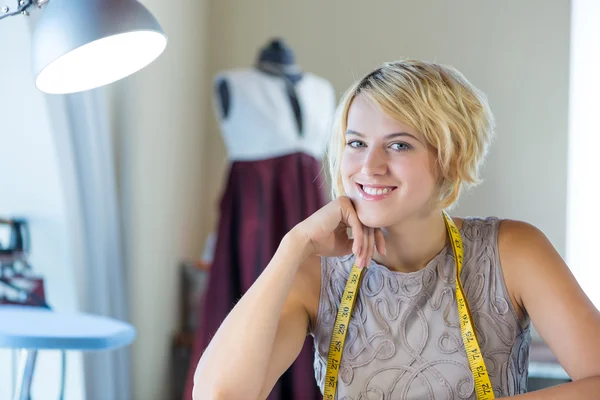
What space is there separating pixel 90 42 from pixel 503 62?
2.85 m

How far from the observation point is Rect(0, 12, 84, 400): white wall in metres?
2.46

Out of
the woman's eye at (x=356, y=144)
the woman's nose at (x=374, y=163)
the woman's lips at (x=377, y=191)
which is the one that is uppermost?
the woman's eye at (x=356, y=144)

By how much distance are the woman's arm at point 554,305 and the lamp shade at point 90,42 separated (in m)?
0.86

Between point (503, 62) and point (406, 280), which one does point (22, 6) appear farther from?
point (503, 62)

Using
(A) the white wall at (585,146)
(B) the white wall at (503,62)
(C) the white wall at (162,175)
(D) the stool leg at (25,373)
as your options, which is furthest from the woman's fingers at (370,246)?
(B) the white wall at (503,62)

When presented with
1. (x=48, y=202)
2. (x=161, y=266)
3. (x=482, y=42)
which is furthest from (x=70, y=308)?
(x=482, y=42)

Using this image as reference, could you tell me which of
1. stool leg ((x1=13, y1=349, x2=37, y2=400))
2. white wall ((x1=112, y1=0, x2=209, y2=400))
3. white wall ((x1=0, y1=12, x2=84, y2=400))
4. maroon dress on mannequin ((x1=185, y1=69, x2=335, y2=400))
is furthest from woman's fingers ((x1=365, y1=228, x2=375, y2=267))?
white wall ((x1=112, y1=0, x2=209, y2=400))

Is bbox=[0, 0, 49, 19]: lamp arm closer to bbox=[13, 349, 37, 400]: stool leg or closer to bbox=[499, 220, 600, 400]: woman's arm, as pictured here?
bbox=[13, 349, 37, 400]: stool leg

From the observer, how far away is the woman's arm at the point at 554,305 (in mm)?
1408

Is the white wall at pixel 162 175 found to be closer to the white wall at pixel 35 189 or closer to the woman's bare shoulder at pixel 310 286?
the white wall at pixel 35 189

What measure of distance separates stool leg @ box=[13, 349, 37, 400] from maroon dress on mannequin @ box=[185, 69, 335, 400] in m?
1.34

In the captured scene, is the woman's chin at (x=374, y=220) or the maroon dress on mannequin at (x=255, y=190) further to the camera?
the maroon dress on mannequin at (x=255, y=190)

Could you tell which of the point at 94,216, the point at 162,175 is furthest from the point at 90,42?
the point at 162,175

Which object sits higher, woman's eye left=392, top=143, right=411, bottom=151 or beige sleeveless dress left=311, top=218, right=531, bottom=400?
woman's eye left=392, top=143, right=411, bottom=151
